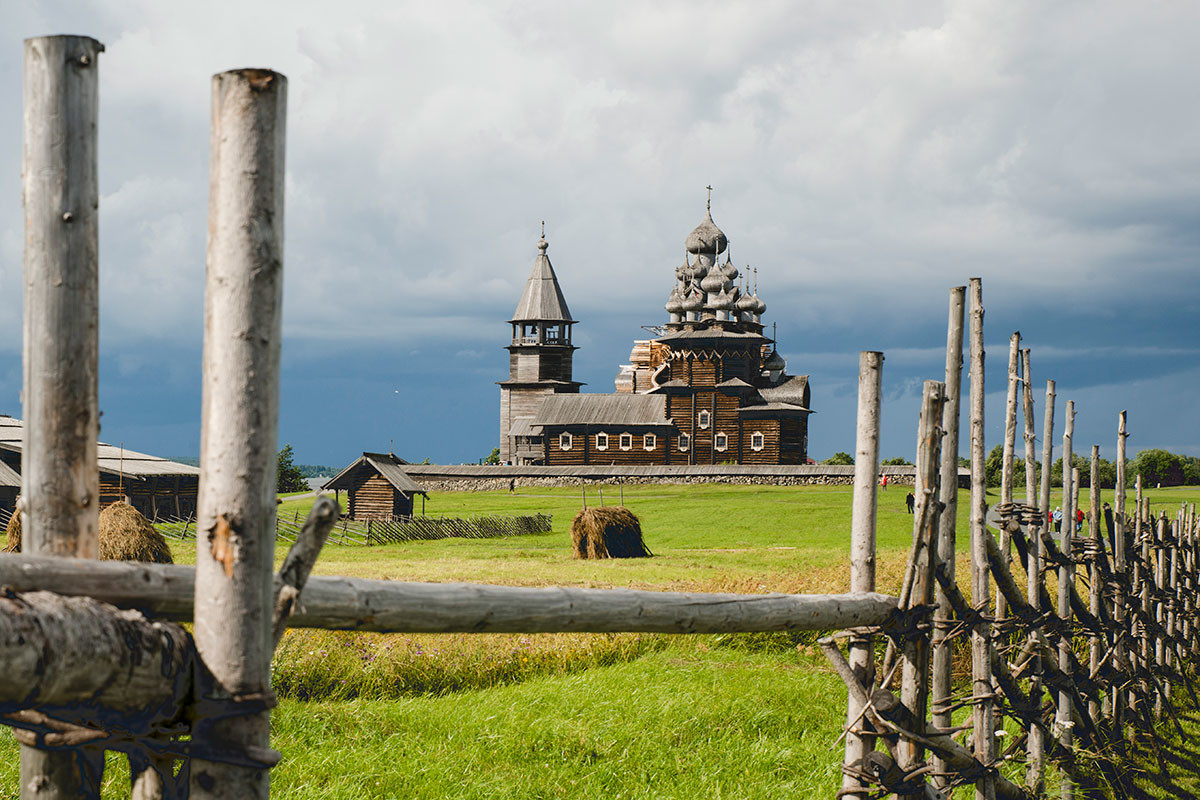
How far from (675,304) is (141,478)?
4492 cm

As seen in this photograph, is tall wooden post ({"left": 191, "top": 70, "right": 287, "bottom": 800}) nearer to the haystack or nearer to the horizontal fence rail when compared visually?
the horizontal fence rail

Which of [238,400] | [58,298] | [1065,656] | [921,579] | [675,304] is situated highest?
[675,304]

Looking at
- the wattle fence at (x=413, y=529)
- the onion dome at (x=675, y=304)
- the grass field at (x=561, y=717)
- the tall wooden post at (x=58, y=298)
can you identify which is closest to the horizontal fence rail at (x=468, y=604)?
the tall wooden post at (x=58, y=298)

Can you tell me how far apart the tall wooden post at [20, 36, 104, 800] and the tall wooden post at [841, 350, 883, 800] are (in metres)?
3.29

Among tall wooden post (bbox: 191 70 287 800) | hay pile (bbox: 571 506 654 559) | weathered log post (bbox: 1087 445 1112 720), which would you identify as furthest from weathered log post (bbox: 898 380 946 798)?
hay pile (bbox: 571 506 654 559)

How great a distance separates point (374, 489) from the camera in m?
39.6

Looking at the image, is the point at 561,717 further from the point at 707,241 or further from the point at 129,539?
the point at 707,241

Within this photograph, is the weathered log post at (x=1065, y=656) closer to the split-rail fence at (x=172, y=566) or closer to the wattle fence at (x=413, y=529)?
the split-rail fence at (x=172, y=566)

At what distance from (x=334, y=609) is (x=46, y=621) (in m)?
1.00

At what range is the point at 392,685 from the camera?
937 cm

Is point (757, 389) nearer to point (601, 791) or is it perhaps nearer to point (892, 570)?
point (892, 570)

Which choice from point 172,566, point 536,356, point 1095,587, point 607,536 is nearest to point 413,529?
point 607,536

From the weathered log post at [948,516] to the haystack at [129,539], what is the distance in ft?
55.9

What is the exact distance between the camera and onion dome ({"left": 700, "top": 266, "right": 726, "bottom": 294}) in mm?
73062
